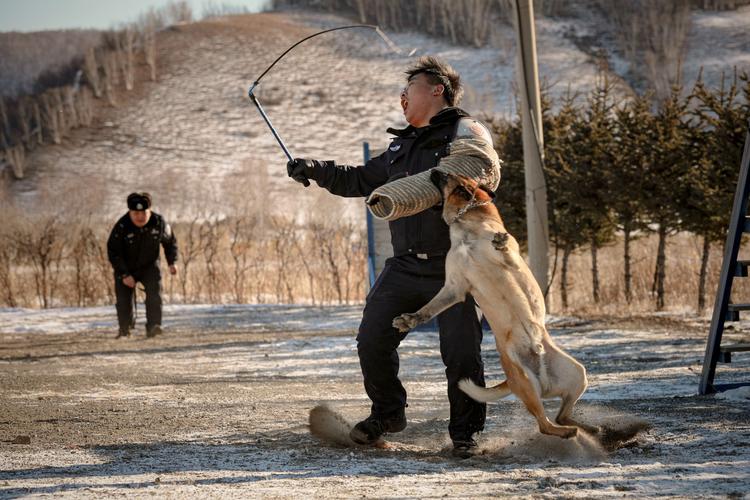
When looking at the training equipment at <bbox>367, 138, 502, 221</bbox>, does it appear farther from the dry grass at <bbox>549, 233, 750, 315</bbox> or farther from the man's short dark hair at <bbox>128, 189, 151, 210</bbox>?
the dry grass at <bbox>549, 233, 750, 315</bbox>

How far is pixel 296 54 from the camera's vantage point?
276 ft

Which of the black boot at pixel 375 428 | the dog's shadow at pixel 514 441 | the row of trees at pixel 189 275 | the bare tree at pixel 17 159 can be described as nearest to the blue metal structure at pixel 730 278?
the dog's shadow at pixel 514 441

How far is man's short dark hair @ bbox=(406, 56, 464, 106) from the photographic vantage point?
5.67m

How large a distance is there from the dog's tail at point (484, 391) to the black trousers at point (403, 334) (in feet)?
0.52

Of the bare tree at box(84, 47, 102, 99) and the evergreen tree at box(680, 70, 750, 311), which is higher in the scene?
the bare tree at box(84, 47, 102, 99)

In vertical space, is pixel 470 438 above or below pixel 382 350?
below

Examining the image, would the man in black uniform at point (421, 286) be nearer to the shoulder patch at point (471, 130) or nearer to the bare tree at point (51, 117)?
the shoulder patch at point (471, 130)

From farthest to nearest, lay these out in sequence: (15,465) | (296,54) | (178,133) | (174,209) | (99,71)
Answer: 1. (296,54)
2. (99,71)
3. (178,133)
4. (174,209)
5. (15,465)

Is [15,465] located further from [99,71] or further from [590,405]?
[99,71]

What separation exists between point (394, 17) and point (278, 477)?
81992 millimetres

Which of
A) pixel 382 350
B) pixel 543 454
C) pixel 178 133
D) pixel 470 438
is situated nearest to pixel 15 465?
pixel 382 350

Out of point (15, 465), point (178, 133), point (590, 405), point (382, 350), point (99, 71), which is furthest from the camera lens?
point (99, 71)

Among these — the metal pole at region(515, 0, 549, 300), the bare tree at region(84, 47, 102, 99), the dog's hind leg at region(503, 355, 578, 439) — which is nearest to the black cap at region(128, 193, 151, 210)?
the metal pole at region(515, 0, 549, 300)

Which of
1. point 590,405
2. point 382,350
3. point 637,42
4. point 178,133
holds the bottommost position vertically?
point 590,405
